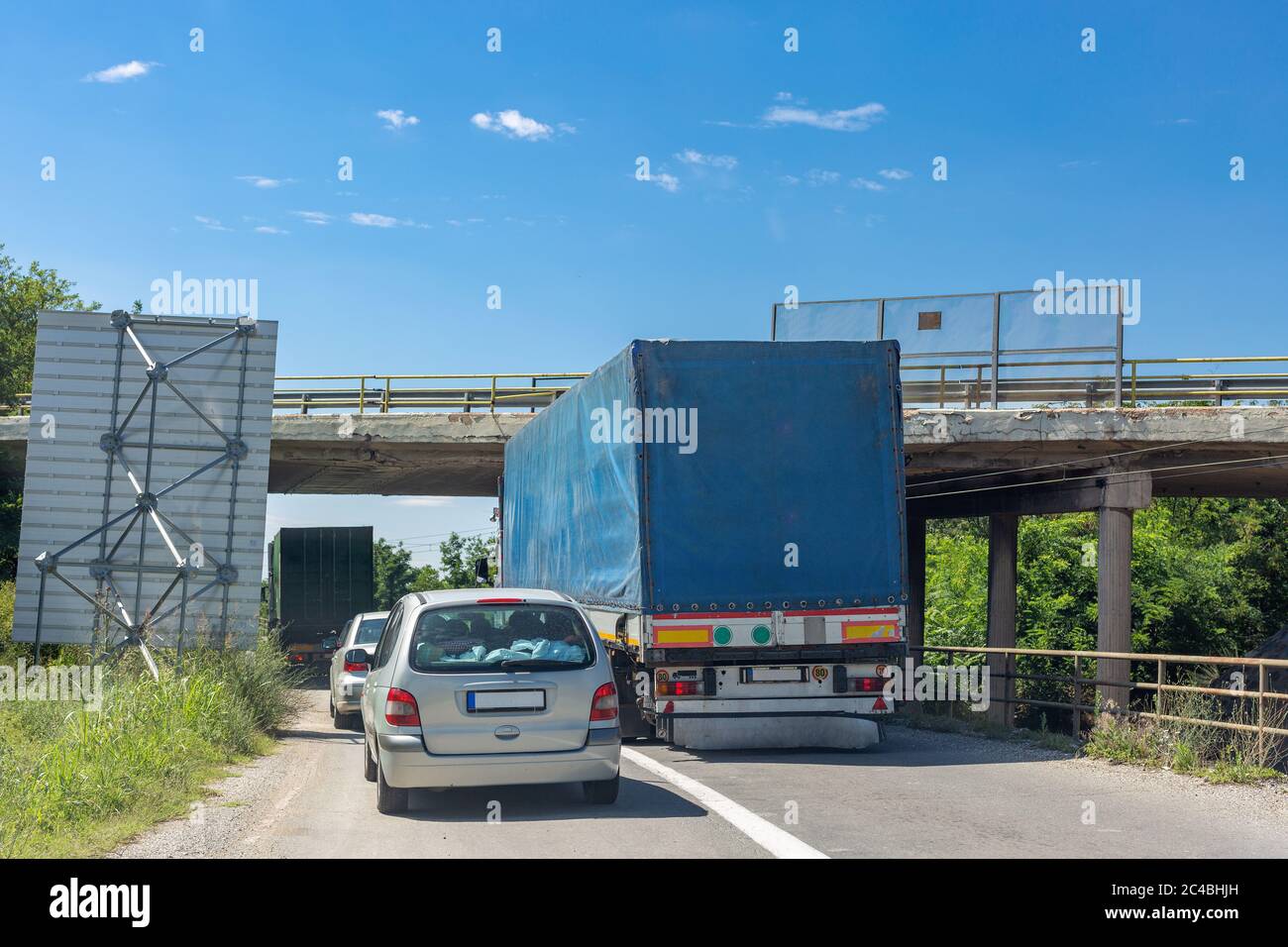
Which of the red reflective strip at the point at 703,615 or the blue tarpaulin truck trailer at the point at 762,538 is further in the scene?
the blue tarpaulin truck trailer at the point at 762,538

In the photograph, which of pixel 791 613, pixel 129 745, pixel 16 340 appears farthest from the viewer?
pixel 16 340

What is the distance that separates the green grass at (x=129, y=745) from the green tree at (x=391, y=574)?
344ft

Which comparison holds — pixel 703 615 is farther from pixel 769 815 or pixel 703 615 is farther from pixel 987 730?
pixel 987 730

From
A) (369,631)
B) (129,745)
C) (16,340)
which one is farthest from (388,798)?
(16,340)

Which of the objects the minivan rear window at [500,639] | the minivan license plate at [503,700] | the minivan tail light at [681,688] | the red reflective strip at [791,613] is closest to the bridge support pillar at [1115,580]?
the red reflective strip at [791,613]

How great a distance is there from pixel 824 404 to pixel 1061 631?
32.9m

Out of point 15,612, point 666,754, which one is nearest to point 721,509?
point 666,754

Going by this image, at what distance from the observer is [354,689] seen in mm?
16141

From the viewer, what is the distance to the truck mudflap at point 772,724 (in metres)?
12.4

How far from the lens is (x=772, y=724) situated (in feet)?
41.4

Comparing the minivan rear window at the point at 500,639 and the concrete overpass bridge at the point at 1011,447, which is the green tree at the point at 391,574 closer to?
the concrete overpass bridge at the point at 1011,447

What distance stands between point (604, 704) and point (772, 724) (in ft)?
14.1

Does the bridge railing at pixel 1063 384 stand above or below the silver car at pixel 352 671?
above
